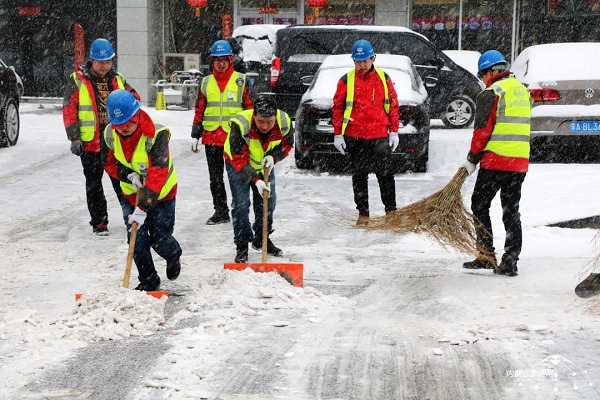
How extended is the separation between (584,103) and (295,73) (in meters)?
5.75

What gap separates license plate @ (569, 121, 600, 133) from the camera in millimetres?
11906

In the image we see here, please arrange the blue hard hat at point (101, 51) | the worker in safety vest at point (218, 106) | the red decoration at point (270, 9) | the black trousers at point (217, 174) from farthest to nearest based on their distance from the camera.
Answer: the red decoration at point (270, 9)
the black trousers at point (217, 174)
the worker in safety vest at point (218, 106)
the blue hard hat at point (101, 51)

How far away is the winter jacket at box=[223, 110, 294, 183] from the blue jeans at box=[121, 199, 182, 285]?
840 mm

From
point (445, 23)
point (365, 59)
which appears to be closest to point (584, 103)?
point (365, 59)

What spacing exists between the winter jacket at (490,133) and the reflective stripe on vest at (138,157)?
227 centimetres

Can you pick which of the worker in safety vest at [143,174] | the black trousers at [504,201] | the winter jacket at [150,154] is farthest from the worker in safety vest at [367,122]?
the winter jacket at [150,154]

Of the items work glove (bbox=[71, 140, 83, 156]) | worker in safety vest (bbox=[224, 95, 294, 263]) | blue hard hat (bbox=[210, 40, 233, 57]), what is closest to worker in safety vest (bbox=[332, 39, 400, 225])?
blue hard hat (bbox=[210, 40, 233, 57])

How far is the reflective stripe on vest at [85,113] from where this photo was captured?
8.47 metres

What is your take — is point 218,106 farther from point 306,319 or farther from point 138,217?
point 306,319

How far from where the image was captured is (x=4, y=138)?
48.3ft

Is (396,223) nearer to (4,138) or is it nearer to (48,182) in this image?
(48,182)

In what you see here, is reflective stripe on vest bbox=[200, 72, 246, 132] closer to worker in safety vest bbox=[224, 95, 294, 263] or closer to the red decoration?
worker in safety vest bbox=[224, 95, 294, 263]

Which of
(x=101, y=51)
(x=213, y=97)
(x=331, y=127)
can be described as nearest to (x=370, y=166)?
(x=213, y=97)

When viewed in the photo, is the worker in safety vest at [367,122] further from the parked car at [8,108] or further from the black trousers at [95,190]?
the parked car at [8,108]
